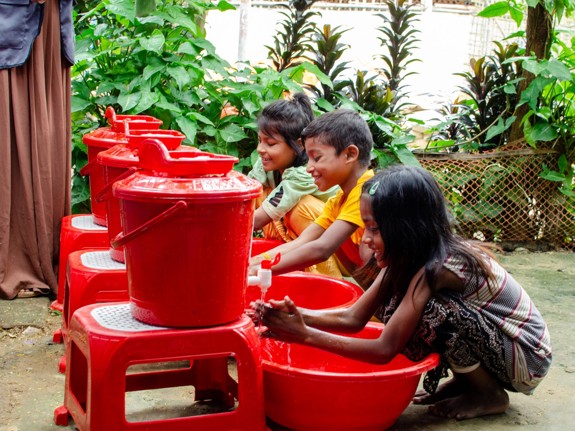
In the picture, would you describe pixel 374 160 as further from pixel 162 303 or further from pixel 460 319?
pixel 162 303

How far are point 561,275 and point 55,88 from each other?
279cm

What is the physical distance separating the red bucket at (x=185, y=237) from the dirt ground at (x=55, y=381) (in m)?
0.54

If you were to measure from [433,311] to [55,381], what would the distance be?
1306 millimetres

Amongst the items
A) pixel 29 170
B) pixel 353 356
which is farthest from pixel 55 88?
pixel 353 356

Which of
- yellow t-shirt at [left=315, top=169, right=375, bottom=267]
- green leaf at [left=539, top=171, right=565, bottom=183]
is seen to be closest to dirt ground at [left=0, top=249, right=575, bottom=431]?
yellow t-shirt at [left=315, top=169, right=375, bottom=267]

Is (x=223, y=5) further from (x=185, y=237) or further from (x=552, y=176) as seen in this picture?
(x=185, y=237)

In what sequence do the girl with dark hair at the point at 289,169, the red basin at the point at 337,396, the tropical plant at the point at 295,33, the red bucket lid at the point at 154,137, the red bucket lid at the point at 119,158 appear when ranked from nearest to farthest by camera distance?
the red basin at the point at 337,396
the red bucket lid at the point at 154,137
the red bucket lid at the point at 119,158
the girl with dark hair at the point at 289,169
the tropical plant at the point at 295,33

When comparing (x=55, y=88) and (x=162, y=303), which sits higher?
(x=55, y=88)

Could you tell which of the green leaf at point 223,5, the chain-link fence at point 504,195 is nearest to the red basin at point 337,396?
the chain-link fence at point 504,195

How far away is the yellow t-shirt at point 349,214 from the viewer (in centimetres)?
291

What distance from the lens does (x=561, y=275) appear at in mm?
4367

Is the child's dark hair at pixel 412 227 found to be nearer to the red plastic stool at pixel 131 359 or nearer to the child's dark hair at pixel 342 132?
the red plastic stool at pixel 131 359

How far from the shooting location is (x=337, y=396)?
86.7 inches

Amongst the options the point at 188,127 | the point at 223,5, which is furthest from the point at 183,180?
the point at 223,5
